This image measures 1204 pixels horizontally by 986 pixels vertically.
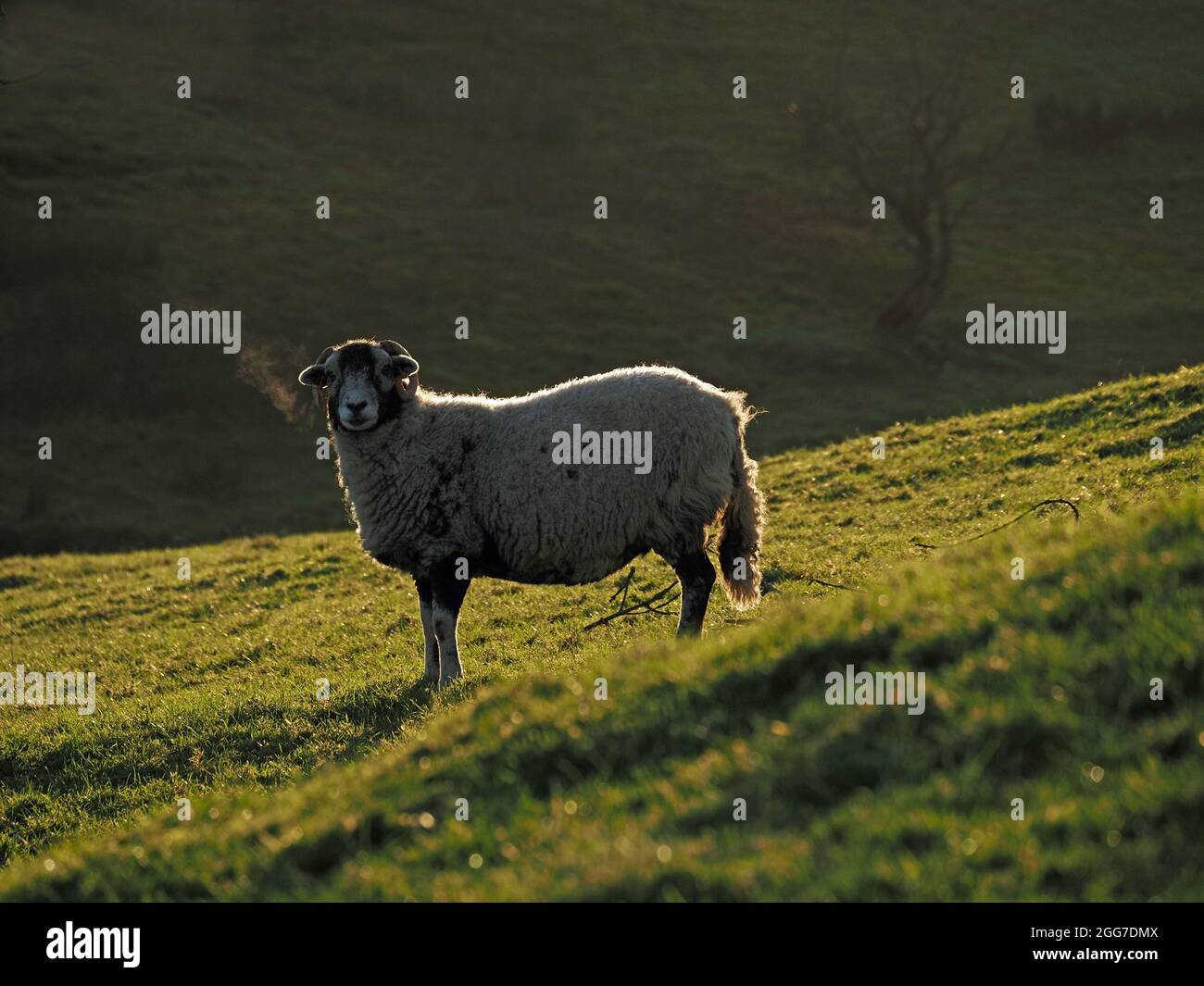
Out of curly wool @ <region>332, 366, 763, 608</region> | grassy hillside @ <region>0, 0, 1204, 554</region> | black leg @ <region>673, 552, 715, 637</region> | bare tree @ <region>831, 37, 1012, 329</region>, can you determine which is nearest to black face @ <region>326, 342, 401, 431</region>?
curly wool @ <region>332, 366, 763, 608</region>

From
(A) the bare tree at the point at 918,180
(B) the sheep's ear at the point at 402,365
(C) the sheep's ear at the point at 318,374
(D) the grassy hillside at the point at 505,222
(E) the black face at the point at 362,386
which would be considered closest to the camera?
(E) the black face at the point at 362,386

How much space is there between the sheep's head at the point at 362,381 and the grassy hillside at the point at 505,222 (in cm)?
2415

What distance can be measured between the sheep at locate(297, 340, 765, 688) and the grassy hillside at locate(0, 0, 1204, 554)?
2446 centimetres

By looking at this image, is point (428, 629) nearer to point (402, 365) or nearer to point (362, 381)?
point (362, 381)

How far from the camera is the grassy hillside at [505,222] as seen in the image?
4612 centimetres

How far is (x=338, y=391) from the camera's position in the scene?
535 inches

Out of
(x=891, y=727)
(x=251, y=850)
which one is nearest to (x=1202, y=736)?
(x=891, y=727)

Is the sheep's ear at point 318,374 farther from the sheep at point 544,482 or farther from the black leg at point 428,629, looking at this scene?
the black leg at point 428,629

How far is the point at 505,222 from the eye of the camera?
63344 millimetres

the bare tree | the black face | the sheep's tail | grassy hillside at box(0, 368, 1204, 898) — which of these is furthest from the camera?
the bare tree

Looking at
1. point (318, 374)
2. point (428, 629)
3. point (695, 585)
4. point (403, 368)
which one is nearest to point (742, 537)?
point (695, 585)

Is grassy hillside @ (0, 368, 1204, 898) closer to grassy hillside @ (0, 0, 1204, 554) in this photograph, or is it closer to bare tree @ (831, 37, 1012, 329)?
grassy hillside @ (0, 0, 1204, 554)

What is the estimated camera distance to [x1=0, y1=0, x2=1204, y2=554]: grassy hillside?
46.1m

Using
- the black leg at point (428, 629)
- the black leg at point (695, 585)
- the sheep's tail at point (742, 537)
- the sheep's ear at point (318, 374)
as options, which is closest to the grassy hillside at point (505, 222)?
the sheep's ear at point (318, 374)
